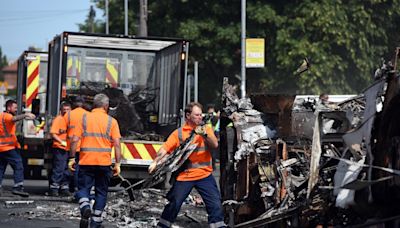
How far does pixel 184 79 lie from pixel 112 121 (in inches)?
196

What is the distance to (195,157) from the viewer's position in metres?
9.80

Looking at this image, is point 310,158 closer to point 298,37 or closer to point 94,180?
point 94,180

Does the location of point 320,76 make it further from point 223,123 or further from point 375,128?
point 375,128

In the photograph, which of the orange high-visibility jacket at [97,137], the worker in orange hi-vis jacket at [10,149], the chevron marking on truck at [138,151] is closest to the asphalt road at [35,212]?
the worker in orange hi-vis jacket at [10,149]

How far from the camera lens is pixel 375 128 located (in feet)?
23.1

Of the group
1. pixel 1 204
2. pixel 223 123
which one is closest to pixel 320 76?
pixel 1 204

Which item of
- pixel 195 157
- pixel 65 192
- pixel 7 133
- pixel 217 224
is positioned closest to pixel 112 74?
pixel 65 192

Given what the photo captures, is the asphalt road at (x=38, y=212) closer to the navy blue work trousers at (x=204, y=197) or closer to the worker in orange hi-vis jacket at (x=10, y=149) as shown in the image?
the worker in orange hi-vis jacket at (x=10, y=149)

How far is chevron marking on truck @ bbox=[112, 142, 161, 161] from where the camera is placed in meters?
15.3

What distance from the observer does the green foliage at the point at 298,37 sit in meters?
31.8

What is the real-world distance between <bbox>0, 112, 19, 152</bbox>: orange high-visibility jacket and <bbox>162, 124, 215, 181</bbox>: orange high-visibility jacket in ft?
19.8

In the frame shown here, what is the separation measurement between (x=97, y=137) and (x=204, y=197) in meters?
1.81

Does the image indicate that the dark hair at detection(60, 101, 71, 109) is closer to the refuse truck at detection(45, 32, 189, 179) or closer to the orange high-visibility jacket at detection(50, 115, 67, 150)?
the refuse truck at detection(45, 32, 189, 179)

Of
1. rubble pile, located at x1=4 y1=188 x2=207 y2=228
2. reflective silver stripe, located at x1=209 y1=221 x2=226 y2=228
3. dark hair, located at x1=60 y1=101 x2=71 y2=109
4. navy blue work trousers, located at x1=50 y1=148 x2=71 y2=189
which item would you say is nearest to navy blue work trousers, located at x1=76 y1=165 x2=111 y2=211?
rubble pile, located at x1=4 y1=188 x2=207 y2=228
